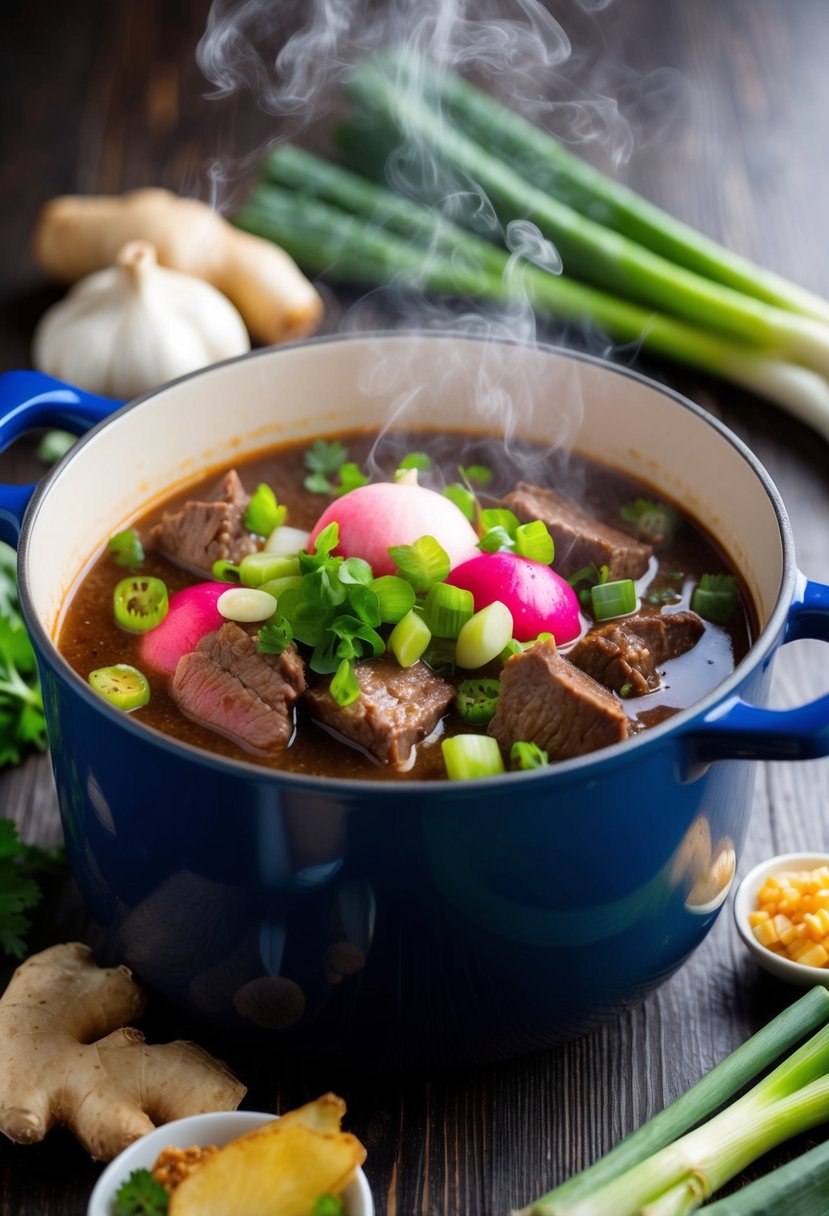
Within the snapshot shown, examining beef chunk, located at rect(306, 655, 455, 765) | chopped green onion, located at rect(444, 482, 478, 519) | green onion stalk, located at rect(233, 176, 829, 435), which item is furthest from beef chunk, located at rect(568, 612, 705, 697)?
green onion stalk, located at rect(233, 176, 829, 435)

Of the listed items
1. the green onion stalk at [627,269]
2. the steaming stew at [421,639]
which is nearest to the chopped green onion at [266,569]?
the steaming stew at [421,639]

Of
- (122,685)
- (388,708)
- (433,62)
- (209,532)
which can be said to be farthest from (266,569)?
(433,62)

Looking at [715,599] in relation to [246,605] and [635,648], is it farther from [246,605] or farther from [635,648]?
[246,605]

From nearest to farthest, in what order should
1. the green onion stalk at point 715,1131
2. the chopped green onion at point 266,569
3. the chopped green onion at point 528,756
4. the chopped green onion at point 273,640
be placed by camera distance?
the green onion stalk at point 715,1131, the chopped green onion at point 528,756, the chopped green onion at point 273,640, the chopped green onion at point 266,569

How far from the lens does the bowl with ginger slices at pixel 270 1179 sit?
1.89m

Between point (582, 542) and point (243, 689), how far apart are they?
0.79 metres

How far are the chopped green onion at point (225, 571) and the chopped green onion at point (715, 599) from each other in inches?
35.2

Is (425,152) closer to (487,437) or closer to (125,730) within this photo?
(487,437)

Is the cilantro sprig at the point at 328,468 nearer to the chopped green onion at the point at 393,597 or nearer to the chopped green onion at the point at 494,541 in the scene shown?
the chopped green onion at the point at 494,541

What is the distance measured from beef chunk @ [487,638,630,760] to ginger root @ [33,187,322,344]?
2.34 meters

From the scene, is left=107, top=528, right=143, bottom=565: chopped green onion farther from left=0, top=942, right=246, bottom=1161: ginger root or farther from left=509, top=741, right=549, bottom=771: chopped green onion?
left=509, top=741, right=549, bottom=771: chopped green onion

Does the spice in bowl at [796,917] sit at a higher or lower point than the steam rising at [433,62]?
lower

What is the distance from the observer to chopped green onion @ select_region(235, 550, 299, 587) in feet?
8.50

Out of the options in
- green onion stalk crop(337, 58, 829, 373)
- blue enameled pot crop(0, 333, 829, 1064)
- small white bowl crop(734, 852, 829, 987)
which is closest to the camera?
blue enameled pot crop(0, 333, 829, 1064)
